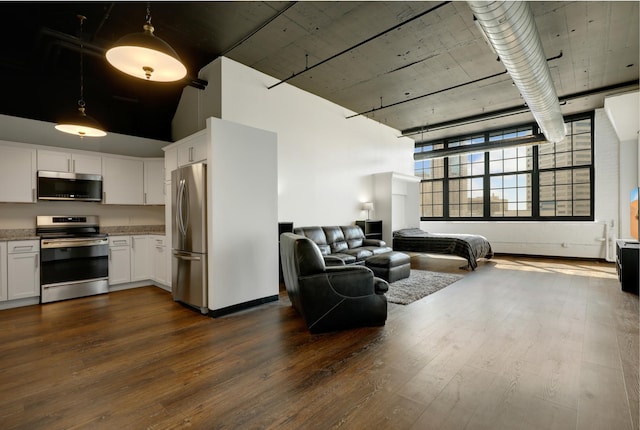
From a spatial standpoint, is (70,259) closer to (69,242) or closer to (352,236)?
Result: (69,242)

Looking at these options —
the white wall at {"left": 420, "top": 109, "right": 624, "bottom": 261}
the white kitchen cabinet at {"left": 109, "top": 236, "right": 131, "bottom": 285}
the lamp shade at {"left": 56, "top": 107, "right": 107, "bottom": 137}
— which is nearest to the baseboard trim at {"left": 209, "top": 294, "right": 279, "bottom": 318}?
the white kitchen cabinet at {"left": 109, "top": 236, "right": 131, "bottom": 285}

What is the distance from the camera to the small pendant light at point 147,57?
85.2 inches

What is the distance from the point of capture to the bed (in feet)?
20.6

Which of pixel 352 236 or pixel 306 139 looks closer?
pixel 306 139

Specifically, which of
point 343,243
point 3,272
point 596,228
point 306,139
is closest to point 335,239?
point 343,243

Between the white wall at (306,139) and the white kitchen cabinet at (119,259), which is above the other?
the white wall at (306,139)

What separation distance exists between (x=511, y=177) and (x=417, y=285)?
582 centimetres

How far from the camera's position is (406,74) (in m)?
5.45

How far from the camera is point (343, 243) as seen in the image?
19.8 ft

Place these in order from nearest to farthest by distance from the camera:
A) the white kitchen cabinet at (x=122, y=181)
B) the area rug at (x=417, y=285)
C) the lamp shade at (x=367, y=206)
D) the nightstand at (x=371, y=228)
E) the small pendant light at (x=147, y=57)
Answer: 1. the small pendant light at (x=147, y=57)
2. the area rug at (x=417, y=285)
3. the white kitchen cabinet at (x=122, y=181)
4. the nightstand at (x=371, y=228)
5. the lamp shade at (x=367, y=206)

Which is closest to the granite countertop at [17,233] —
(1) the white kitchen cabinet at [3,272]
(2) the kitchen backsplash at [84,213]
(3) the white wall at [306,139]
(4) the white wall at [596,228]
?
(2) the kitchen backsplash at [84,213]

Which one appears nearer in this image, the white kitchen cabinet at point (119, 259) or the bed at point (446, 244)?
the white kitchen cabinet at point (119, 259)

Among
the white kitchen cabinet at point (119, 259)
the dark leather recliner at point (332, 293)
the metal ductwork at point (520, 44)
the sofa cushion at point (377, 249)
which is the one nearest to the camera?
the metal ductwork at point (520, 44)

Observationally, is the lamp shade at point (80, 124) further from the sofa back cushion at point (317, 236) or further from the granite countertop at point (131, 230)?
the sofa back cushion at point (317, 236)
